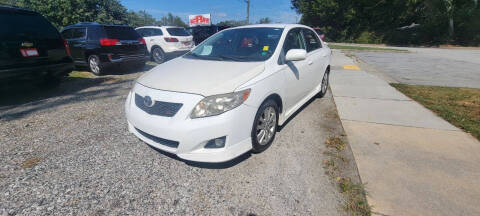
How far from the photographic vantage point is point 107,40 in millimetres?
6766

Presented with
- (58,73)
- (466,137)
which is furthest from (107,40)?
(466,137)

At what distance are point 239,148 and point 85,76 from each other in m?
7.22

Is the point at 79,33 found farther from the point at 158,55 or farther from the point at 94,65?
the point at 158,55

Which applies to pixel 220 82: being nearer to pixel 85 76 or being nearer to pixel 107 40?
pixel 107 40

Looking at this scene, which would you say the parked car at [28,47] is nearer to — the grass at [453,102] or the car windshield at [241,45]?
the car windshield at [241,45]

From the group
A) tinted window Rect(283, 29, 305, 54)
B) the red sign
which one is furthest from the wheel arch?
the red sign

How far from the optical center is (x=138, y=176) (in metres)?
2.43

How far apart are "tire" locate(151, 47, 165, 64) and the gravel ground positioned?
6.58 m

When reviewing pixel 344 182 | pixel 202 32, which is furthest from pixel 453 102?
pixel 202 32

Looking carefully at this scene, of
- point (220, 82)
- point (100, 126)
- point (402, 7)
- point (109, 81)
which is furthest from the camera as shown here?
point (402, 7)

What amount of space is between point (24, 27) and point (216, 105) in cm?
482

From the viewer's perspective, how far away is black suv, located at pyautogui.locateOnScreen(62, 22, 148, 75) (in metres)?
6.80

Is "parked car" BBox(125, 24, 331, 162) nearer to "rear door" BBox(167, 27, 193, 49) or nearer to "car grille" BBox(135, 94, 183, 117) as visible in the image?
"car grille" BBox(135, 94, 183, 117)

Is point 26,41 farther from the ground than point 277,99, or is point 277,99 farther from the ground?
point 26,41
